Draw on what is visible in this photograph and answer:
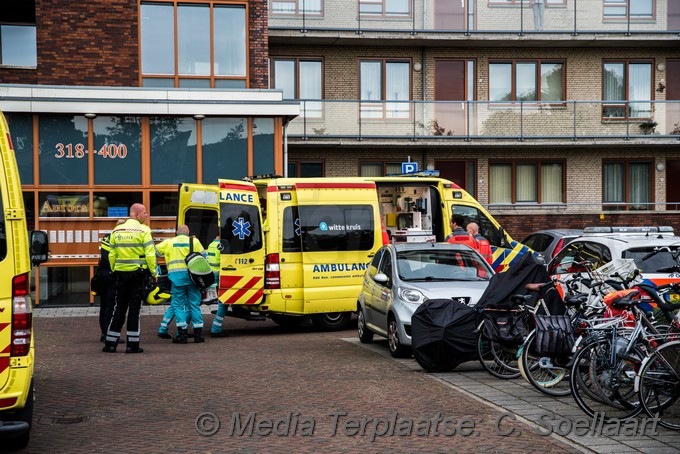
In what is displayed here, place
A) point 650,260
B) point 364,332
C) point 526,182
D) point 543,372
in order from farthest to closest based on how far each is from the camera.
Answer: point 526,182 < point 364,332 < point 650,260 < point 543,372

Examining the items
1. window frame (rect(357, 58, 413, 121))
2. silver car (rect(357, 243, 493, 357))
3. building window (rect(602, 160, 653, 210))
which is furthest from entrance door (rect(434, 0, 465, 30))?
silver car (rect(357, 243, 493, 357))

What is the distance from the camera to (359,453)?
7.33 m

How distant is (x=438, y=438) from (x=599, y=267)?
614 centimetres

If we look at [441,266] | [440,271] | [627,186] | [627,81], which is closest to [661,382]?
[440,271]

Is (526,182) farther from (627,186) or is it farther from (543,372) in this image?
(543,372)

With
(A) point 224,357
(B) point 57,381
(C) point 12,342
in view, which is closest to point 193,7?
(A) point 224,357

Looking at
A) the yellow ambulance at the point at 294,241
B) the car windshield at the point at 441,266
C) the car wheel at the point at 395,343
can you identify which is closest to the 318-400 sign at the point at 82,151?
the yellow ambulance at the point at 294,241

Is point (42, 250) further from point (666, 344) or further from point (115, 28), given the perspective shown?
point (115, 28)

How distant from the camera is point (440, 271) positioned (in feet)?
45.0

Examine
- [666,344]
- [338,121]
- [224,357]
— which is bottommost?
[224,357]

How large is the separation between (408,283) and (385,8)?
1909 cm

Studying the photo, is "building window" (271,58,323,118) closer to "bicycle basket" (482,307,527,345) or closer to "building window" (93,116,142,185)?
"building window" (93,116,142,185)

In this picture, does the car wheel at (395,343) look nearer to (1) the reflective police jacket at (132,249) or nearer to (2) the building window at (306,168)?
(1) the reflective police jacket at (132,249)

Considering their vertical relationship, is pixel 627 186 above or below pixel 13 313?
above
